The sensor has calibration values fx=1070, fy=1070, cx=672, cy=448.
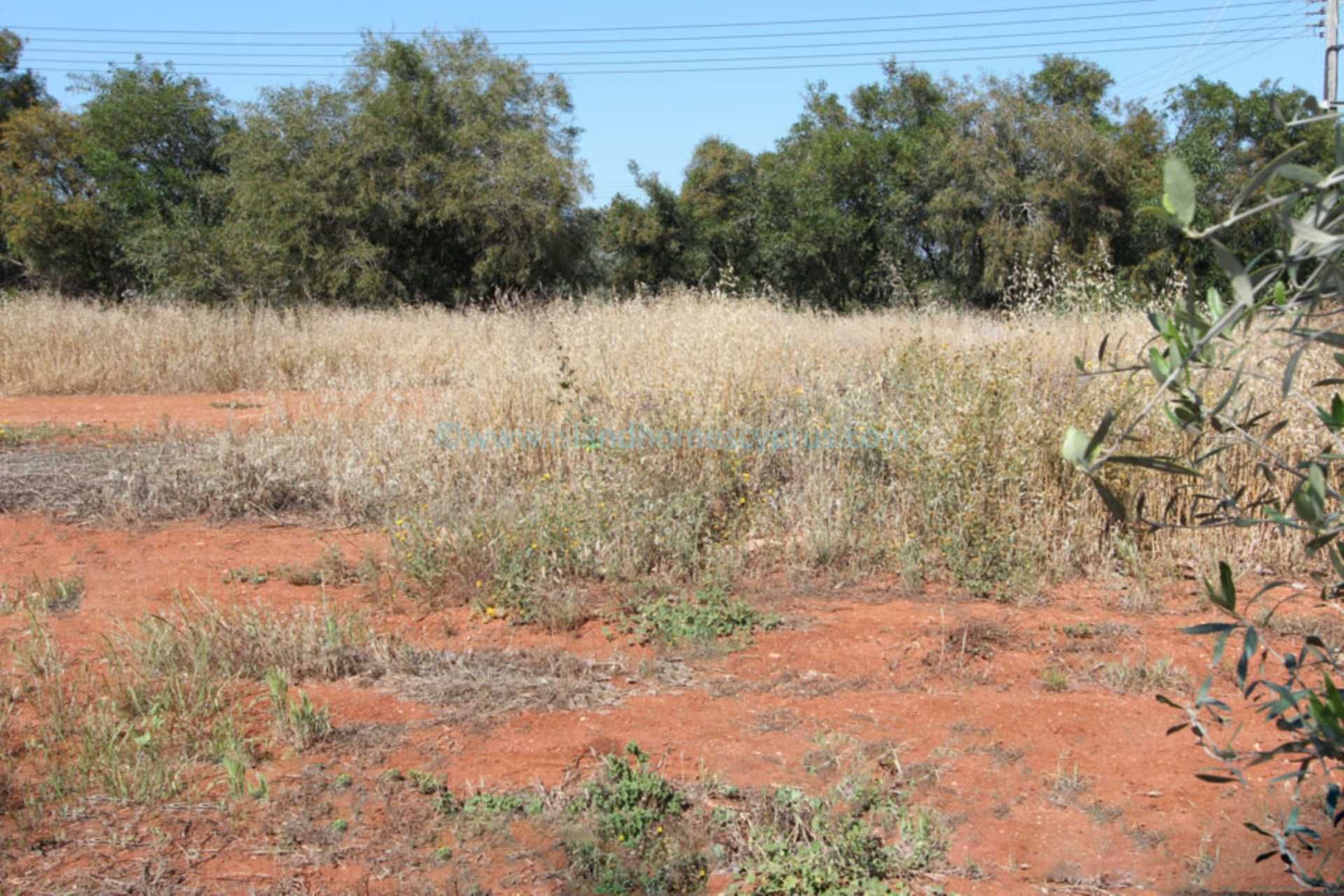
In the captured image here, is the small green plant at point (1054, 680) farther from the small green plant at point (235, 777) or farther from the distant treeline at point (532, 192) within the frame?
the distant treeline at point (532, 192)

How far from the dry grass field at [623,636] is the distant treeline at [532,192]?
10.6m

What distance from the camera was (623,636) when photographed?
454 cm

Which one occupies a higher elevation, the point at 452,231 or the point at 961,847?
the point at 452,231

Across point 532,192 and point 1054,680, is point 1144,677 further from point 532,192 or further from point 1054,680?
point 532,192

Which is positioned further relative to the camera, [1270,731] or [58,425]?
[58,425]

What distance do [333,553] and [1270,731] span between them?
160 inches

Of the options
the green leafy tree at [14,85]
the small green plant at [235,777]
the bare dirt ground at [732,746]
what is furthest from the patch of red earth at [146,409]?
the green leafy tree at [14,85]

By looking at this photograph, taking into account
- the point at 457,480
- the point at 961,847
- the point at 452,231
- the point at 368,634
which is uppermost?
the point at 452,231

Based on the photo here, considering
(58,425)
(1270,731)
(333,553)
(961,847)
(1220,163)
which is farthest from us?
(1220,163)

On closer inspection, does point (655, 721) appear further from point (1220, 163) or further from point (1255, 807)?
point (1220, 163)

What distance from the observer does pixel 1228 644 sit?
4.22 metres

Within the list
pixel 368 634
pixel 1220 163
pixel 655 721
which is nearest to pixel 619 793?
pixel 655 721

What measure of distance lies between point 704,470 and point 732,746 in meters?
2.54

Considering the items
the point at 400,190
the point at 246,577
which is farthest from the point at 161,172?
the point at 246,577
